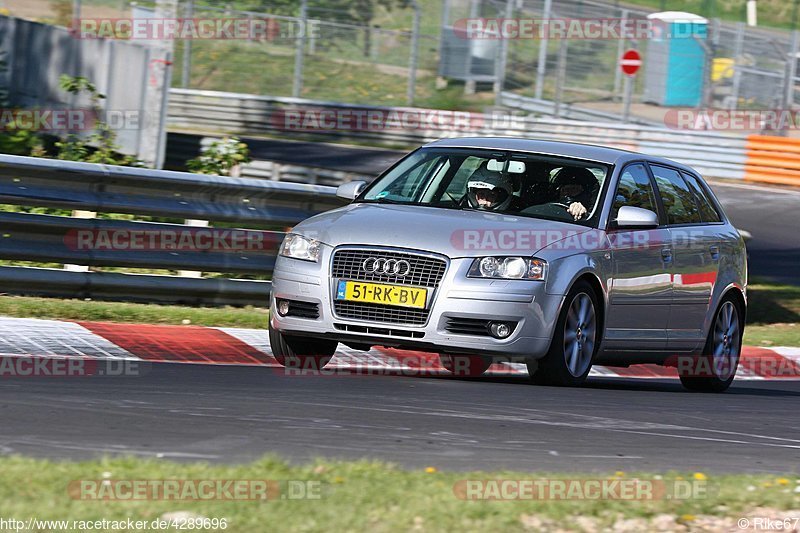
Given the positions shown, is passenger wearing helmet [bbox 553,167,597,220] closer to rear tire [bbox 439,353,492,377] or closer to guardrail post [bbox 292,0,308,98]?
rear tire [bbox 439,353,492,377]

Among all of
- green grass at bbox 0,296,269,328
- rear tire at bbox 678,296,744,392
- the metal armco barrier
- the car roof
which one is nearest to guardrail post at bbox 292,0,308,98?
the metal armco barrier

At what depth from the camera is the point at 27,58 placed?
23.0 m

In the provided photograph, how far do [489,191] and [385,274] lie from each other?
1199 mm

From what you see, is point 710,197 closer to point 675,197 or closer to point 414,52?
point 675,197

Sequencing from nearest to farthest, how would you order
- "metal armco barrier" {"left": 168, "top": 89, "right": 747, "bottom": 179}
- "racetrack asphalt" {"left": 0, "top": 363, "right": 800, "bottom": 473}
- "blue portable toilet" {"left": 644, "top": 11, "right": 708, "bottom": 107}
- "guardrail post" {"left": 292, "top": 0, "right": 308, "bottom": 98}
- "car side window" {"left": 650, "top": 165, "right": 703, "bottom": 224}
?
"racetrack asphalt" {"left": 0, "top": 363, "right": 800, "bottom": 473}
"car side window" {"left": 650, "top": 165, "right": 703, "bottom": 224}
"metal armco barrier" {"left": 168, "top": 89, "right": 747, "bottom": 179}
"blue portable toilet" {"left": 644, "top": 11, "right": 708, "bottom": 107}
"guardrail post" {"left": 292, "top": 0, "right": 308, "bottom": 98}

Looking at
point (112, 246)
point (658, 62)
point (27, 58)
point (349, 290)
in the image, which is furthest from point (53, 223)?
point (658, 62)

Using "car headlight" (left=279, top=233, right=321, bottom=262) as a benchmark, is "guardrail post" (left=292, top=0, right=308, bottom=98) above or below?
above

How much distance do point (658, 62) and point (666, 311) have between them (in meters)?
22.9

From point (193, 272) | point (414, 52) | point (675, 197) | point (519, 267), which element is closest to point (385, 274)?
point (519, 267)

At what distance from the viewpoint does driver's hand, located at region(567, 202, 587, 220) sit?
8.96m

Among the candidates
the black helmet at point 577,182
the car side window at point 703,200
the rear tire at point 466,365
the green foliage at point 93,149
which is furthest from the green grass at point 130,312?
the green foliage at point 93,149

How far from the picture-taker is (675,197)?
10.1 m

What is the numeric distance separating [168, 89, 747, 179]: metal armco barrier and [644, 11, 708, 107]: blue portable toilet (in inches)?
63.7

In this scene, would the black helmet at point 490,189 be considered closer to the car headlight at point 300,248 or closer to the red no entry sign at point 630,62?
the car headlight at point 300,248
